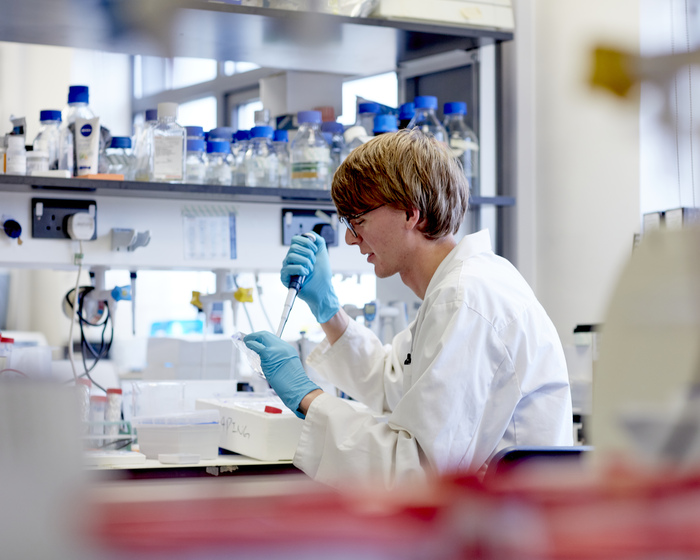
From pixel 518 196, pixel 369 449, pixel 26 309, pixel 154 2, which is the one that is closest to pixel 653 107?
pixel 154 2

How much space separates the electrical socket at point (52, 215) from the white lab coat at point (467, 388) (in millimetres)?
1193

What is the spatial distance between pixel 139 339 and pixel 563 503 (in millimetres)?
4692

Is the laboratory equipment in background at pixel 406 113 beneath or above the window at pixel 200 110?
beneath

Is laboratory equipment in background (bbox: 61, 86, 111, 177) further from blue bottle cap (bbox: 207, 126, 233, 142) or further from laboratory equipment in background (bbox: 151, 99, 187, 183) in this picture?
blue bottle cap (bbox: 207, 126, 233, 142)

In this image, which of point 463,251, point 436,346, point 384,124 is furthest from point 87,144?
point 436,346

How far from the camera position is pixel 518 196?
273cm

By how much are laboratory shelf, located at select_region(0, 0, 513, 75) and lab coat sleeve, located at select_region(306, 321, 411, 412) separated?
0.83 m

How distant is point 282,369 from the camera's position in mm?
1699

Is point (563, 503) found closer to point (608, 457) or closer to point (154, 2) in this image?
point (608, 457)

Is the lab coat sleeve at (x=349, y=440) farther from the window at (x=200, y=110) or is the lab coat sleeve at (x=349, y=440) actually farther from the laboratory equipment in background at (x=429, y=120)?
the window at (x=200, y=110)

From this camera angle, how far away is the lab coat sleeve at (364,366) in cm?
201

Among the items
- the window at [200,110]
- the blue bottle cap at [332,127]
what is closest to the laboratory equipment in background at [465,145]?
the blue bottle cap at [332,127]

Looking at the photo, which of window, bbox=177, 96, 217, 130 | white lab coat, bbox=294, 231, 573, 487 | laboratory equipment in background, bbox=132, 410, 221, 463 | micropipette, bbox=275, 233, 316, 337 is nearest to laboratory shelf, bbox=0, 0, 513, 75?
micropipette, bbox=275, 233, 316, 337

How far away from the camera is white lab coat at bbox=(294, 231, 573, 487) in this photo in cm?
134
